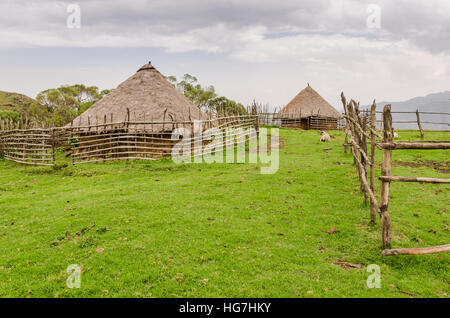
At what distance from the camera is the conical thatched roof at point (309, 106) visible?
88.7 feet

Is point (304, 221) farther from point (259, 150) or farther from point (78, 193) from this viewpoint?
point (259, 150)

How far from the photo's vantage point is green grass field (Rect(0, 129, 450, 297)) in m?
3.60

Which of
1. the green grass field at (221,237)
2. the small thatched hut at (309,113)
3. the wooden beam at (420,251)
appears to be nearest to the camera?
the wooden beam at (420,251)

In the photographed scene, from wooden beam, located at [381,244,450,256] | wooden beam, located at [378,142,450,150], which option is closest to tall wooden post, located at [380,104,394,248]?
wooden beam, located at [378,142,450,150]

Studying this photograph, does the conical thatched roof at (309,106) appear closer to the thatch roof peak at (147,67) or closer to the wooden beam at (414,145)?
the thatch roof peak at (147,67)

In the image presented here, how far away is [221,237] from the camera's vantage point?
489cm

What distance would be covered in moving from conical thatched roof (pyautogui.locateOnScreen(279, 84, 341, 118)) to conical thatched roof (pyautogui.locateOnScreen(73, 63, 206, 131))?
13221mm

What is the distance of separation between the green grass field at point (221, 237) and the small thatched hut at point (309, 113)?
59.2ft

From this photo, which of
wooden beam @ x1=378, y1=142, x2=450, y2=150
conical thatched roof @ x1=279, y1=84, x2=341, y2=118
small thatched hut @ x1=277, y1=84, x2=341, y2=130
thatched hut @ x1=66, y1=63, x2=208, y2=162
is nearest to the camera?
wooden beam @ x1=378, y1=142, x2=450, y2=150

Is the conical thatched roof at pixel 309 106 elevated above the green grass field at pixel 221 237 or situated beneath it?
elevated above

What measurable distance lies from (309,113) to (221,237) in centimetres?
2423

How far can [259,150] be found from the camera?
46.7 feet

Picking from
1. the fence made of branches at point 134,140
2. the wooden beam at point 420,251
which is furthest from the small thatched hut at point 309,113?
the wooden beam at point 420,251

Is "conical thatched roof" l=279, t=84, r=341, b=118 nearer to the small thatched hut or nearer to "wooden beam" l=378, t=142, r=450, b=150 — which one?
the small thatched hut
